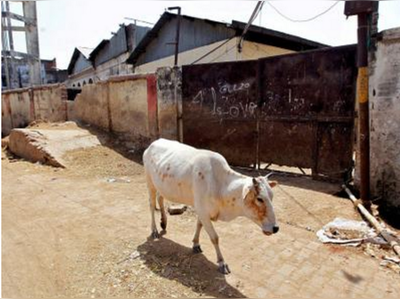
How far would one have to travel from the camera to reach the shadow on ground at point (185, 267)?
3133 millimetres

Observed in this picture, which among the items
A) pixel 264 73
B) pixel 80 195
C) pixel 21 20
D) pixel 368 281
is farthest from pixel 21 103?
A: pixel 368 281

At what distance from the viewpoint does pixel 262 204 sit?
3.02 metres

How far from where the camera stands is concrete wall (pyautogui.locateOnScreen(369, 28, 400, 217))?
4852 mm

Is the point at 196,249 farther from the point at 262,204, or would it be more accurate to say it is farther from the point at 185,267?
the point at 262,204

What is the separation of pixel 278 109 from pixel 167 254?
4280 millimetres

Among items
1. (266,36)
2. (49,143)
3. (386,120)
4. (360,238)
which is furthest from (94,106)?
(360,238)

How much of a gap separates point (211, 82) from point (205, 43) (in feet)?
21.6

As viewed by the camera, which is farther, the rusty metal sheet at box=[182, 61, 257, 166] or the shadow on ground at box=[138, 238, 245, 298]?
the rusty metal sheet at box=[182, 61, 257, 166]

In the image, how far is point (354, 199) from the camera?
5.18 metres

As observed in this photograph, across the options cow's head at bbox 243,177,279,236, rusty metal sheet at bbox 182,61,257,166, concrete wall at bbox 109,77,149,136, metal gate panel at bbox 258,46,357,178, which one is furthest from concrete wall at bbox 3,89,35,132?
cow's head at bbox 243,177,279,236

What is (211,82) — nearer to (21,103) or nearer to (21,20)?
(21,103)

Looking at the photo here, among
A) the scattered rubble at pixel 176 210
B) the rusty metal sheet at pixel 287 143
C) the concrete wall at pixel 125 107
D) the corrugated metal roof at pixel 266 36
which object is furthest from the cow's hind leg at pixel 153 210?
the corrugated metal roof at pixel 266 36

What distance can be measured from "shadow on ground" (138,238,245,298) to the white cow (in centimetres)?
15

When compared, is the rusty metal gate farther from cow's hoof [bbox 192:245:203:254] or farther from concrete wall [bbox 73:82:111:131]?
concrete wall [bbox 73:82:111:131]
